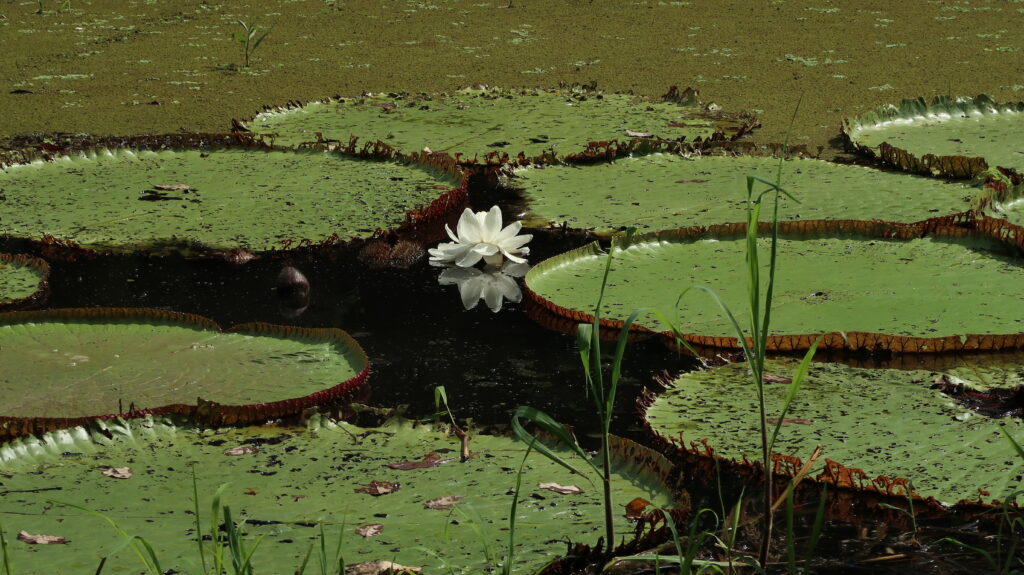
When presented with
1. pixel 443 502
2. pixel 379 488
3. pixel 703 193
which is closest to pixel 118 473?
pixel 379 488

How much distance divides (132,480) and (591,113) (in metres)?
3.36

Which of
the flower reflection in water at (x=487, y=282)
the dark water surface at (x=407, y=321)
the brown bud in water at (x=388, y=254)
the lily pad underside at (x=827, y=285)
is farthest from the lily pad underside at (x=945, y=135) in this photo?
the brown bud in water at (x=388, y=254)

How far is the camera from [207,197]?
12.8ft

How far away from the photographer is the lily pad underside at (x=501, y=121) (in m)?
4.57

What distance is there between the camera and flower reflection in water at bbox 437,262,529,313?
125 inches

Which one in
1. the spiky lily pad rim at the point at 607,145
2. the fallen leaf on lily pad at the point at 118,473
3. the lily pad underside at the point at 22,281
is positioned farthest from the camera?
the spiky lily pad rim at the point at 607,145

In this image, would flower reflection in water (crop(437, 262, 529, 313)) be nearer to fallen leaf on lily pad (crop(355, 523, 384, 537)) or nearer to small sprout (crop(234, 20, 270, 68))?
fallen leaf on lily pad (crop(355, 523, 384, 537))

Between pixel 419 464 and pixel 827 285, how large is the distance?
142 cm

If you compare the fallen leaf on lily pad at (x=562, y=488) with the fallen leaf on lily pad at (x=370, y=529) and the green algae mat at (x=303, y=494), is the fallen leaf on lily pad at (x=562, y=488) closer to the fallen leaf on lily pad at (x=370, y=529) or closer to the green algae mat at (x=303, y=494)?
the green algae mat at (x=303, y=494)

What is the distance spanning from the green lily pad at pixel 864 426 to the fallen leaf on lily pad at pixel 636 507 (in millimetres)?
306

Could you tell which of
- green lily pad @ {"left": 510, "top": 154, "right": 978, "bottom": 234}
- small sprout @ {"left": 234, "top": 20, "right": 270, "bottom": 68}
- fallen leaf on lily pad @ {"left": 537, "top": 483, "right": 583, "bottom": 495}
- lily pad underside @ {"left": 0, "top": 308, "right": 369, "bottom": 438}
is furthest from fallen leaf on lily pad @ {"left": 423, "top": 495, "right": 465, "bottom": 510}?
small sprout @ {"left": 234, "top": 20, "right": 270, "bottom": 68}

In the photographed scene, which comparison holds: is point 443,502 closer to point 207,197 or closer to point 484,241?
point 484,241

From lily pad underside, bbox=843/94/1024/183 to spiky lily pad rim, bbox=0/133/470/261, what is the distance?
1.58 metres

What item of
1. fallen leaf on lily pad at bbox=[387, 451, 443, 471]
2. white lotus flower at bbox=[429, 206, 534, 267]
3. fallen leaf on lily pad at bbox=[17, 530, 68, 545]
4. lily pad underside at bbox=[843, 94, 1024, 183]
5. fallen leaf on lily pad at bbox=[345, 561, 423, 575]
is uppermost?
lily pad underside at bbox=[843, 94, 1024, 183]
